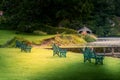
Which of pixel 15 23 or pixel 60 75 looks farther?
pixel 15 23

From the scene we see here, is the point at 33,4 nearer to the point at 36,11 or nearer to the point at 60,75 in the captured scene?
the point at 36,11

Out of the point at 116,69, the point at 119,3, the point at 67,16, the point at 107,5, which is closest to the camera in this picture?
the point at 116,69

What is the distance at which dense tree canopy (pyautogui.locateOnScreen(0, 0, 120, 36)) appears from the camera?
235ft

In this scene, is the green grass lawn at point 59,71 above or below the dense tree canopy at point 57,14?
below

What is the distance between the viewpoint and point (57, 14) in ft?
234

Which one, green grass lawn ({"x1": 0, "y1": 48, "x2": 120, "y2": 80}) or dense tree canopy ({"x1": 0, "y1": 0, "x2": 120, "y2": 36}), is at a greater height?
dense tree canopy ({"x1": 0, "y1": 0, "x2": 120, "y2": 36})

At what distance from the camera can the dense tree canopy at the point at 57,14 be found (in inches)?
2825

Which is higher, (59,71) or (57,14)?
(57,14)

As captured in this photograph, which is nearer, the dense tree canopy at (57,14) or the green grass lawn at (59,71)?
the green grass lawn at (59,71)

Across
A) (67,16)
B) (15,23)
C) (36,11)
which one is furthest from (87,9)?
(15,23)

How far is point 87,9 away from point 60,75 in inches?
1995

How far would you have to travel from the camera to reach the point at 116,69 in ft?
85.8

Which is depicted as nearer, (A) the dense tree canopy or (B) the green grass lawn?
(B) the green grass lawn

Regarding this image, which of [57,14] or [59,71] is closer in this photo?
[59,71]
